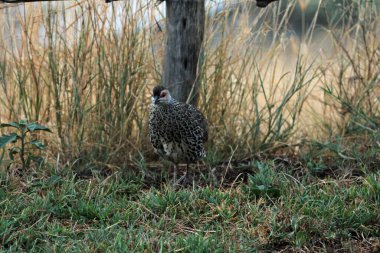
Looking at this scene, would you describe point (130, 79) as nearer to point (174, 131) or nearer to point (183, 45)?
point (183, 45)

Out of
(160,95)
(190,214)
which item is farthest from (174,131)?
(190,214)

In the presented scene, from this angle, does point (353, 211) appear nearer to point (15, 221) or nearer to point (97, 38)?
point (15, 221)

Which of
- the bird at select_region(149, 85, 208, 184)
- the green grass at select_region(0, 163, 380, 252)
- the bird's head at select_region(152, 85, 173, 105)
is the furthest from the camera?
the bird at select_region(149, 85, 208, 184)

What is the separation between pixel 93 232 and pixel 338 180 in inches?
76.1

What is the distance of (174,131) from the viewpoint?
5.37m

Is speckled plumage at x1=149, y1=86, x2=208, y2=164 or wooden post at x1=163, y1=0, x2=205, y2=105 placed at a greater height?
wooden post at x1=163, y1=0, x2=205, y2=105

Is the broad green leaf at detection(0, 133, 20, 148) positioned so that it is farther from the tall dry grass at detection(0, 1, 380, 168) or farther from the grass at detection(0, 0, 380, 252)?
the tall dry grass at detection(0, 1, 380, 168)

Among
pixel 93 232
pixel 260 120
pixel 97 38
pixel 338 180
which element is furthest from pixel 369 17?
pixel 93 232

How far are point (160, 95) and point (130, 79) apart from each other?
0.56 meters

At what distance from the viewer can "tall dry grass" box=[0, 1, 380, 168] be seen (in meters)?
5.65

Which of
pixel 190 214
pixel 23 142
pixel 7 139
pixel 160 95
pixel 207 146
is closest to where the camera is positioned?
pixel 190 214

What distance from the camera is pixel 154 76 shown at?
6.07 m

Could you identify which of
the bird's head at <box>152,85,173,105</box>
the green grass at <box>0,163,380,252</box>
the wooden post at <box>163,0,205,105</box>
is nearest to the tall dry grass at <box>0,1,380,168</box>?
the wooden post at <box>163,0,205,105</box>

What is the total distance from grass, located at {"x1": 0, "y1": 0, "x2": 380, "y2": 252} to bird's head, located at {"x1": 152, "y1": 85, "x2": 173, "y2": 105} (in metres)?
0.46
